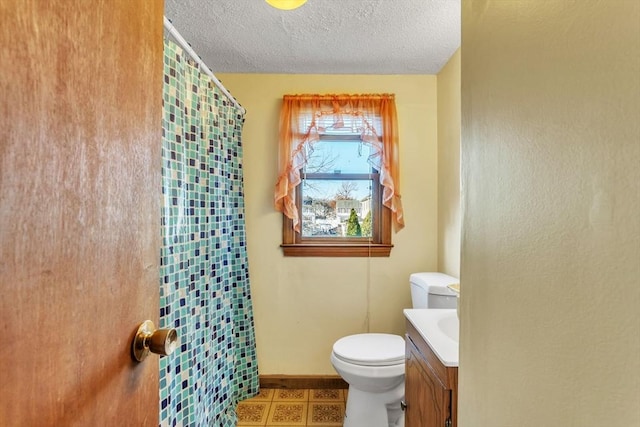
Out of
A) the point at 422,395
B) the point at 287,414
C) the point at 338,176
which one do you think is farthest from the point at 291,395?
the point at 338,176

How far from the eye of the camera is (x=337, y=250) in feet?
7.72

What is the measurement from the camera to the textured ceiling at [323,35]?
5.33 feet

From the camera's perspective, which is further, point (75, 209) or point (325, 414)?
point (325, 414)

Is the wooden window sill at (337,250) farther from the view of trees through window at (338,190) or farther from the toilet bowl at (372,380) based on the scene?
the toilet bowl at (372,380)

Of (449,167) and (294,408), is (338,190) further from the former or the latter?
(294,408)

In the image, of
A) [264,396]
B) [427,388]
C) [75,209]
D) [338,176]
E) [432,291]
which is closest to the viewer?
[75,209]

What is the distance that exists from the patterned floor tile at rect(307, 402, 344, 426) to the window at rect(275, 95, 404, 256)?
0.98 m

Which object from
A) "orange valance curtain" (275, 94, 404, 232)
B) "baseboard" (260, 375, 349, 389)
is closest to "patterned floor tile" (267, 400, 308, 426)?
"baseboard" (260, 375, 349, 389)

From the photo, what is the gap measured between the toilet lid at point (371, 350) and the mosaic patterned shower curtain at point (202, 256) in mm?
689

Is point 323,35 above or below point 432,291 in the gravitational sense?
above

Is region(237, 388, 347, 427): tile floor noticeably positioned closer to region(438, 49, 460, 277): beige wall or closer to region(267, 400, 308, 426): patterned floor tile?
region(267, 400, 308, 426): patterned floor tile

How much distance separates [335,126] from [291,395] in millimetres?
1867

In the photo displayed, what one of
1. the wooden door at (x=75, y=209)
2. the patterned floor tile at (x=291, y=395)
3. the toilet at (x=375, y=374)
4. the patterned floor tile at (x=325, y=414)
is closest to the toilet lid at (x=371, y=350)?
the toilet at (x=375, y=374)

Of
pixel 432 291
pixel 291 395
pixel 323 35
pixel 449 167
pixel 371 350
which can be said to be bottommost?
pixel 291 395
